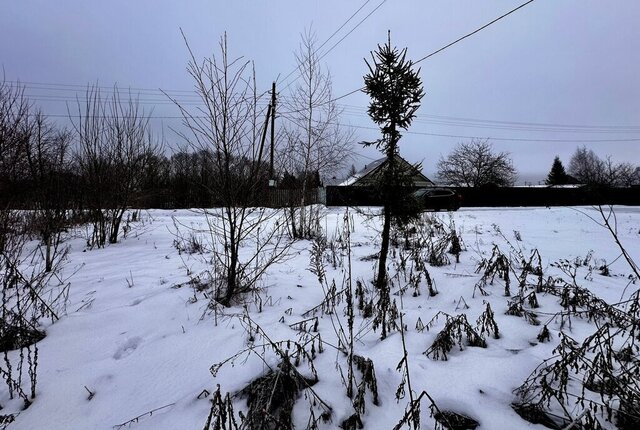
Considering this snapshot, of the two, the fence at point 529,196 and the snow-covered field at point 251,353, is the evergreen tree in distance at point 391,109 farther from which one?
the fence at point 529,196

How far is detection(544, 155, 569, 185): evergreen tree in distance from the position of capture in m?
42.8

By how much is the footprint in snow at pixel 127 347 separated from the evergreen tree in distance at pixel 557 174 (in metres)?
54.0

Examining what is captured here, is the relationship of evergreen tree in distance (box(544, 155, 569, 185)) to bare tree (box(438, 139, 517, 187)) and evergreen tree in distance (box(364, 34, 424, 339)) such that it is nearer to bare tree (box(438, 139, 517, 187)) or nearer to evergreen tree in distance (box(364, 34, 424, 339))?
bare tree (box(438, 139, 517, 187))

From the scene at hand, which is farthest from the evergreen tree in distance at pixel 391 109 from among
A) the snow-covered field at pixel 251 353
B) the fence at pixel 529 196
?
the fence at pixel 529 196

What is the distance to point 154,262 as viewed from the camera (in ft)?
16.9

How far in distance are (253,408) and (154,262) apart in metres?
4.41

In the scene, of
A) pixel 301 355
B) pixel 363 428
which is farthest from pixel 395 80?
pixel 363 428

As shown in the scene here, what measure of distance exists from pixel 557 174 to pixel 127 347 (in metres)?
55.6

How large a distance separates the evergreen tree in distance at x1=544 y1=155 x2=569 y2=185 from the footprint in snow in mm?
54003

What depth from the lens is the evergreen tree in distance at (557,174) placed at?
140ft

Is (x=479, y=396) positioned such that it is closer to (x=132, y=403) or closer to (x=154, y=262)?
(x=132, y=403)

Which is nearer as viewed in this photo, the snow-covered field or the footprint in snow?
the snow-covered field

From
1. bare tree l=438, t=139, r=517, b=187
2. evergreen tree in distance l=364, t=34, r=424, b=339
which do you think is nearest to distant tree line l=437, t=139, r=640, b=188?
bare tree l=438, t=139, r=517, b=187

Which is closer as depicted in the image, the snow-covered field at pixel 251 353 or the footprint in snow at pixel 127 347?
the snow-covered field at pixel 251 353
